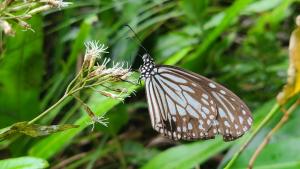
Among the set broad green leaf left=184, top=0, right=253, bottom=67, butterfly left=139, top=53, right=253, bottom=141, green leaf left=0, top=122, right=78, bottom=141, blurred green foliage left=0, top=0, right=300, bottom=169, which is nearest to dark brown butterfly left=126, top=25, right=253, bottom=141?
butterfly left=139, top=53, right=253, bottom=141

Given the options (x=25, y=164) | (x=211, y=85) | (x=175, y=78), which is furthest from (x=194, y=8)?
(x=25, y=164)

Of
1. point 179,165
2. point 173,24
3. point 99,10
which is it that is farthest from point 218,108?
point 173,24

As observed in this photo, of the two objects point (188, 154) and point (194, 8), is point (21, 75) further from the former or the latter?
point (194, 8)

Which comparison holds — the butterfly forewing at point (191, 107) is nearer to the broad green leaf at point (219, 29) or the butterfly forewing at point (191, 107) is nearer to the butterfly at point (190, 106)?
the butterfly at point (190, 106)

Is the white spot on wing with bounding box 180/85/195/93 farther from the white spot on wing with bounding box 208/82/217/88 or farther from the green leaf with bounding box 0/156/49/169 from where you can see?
the green leaf with bounding box 0/156/49/169

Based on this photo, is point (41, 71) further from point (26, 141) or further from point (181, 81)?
point (181, 81)

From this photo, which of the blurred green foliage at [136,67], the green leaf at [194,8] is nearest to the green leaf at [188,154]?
the blurred green foliage at [136,67]

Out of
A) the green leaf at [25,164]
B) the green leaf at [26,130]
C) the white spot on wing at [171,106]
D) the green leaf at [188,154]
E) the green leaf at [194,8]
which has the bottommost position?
the green leaf at [188,154]
